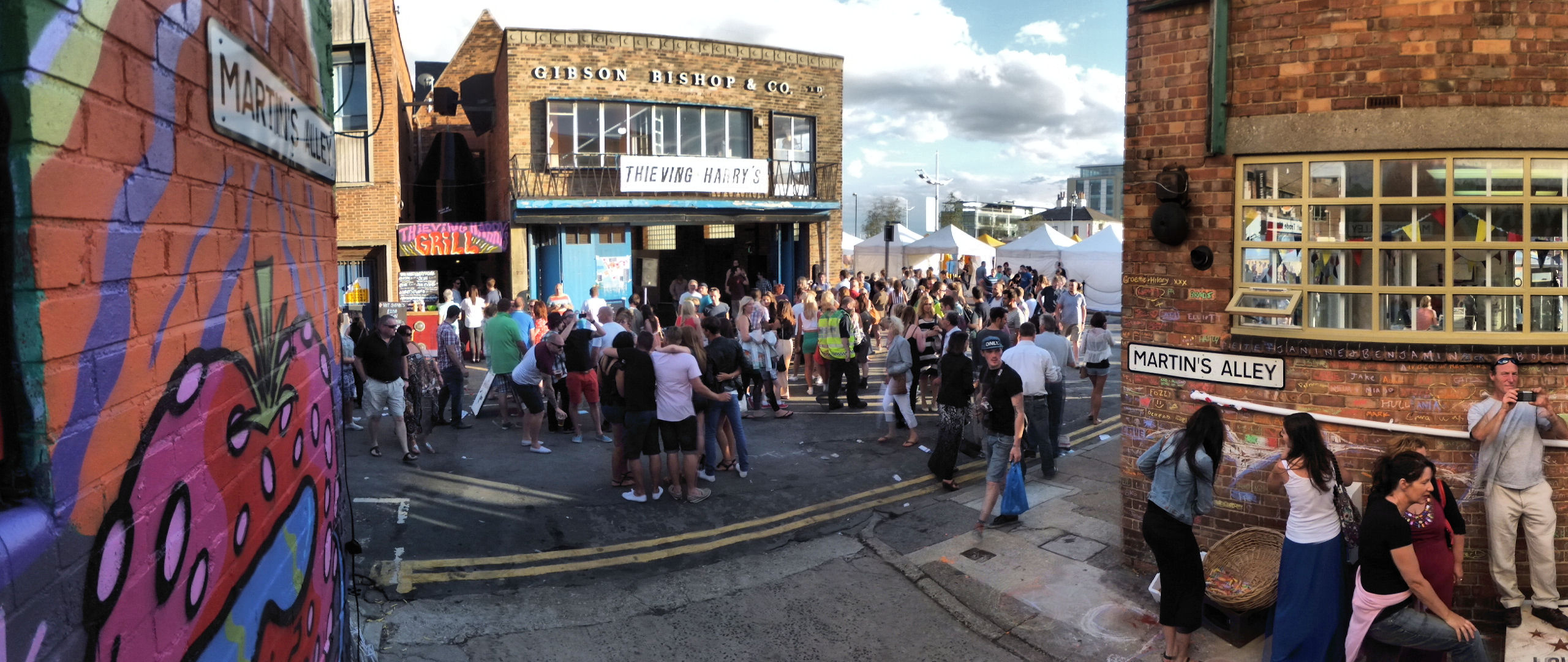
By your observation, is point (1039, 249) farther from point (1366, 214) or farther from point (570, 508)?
point (1366, 214)

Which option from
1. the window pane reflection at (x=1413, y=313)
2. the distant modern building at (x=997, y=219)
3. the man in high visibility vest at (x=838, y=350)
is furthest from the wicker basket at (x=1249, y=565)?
the distant modern building at (x=997, y=219)

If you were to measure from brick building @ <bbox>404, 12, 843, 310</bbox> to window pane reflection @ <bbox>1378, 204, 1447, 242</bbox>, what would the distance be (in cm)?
1871

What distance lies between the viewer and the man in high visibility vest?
13.4 m

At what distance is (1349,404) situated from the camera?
21.5 ft

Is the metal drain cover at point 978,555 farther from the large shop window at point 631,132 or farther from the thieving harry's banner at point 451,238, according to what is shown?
the thieving harry's banner at point 451,238

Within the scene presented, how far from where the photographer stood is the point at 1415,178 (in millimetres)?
6418

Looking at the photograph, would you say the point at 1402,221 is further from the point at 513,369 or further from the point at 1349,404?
the point at 513,369

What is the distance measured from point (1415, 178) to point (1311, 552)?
266 cm

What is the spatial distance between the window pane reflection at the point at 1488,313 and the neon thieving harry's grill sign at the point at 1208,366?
1.10 meters

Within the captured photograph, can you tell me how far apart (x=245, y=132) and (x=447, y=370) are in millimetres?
9571

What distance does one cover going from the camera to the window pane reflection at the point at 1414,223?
639 centimetres

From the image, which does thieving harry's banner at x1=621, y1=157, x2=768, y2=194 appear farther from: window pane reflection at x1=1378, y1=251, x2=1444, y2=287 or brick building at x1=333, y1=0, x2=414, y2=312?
window pane reflection at x1=1378, y1=251, x2=1444, y2=287

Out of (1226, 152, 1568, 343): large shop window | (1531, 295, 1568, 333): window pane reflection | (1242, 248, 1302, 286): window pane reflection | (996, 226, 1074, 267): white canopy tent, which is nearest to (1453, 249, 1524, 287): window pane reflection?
(1226, 152, 1568, 343): large shop window

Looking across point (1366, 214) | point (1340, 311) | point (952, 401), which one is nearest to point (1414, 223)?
point (1366, 214)
